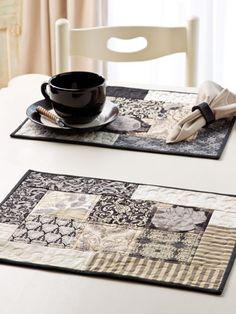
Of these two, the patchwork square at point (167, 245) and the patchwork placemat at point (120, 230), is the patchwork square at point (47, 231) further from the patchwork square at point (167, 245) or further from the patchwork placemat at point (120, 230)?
the patchwork square at point (167, 245)

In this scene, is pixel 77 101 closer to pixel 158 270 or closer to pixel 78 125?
pixel 78 125

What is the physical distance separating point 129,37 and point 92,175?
0.79 metres

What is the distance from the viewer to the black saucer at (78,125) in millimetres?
1813

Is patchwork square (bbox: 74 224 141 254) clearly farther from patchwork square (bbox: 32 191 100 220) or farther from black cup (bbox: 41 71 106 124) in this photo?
black cup (bbox: 41 71 106 124)

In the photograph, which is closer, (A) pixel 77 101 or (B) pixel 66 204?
(B) pixel 66 204

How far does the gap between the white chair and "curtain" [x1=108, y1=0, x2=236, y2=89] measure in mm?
893

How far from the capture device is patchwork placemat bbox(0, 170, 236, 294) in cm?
130

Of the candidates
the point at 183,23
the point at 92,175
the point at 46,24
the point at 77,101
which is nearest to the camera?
the point at 92,175

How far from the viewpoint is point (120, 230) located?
4.62 feet

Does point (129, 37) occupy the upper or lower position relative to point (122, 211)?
upper

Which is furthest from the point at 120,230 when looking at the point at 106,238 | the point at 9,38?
the point at 9,38

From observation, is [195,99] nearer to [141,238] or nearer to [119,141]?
[119,141]

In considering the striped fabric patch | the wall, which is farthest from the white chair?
the wall

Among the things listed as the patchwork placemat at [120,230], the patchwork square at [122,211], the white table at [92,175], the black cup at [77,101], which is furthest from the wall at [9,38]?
the patchwork square at [122,211]
